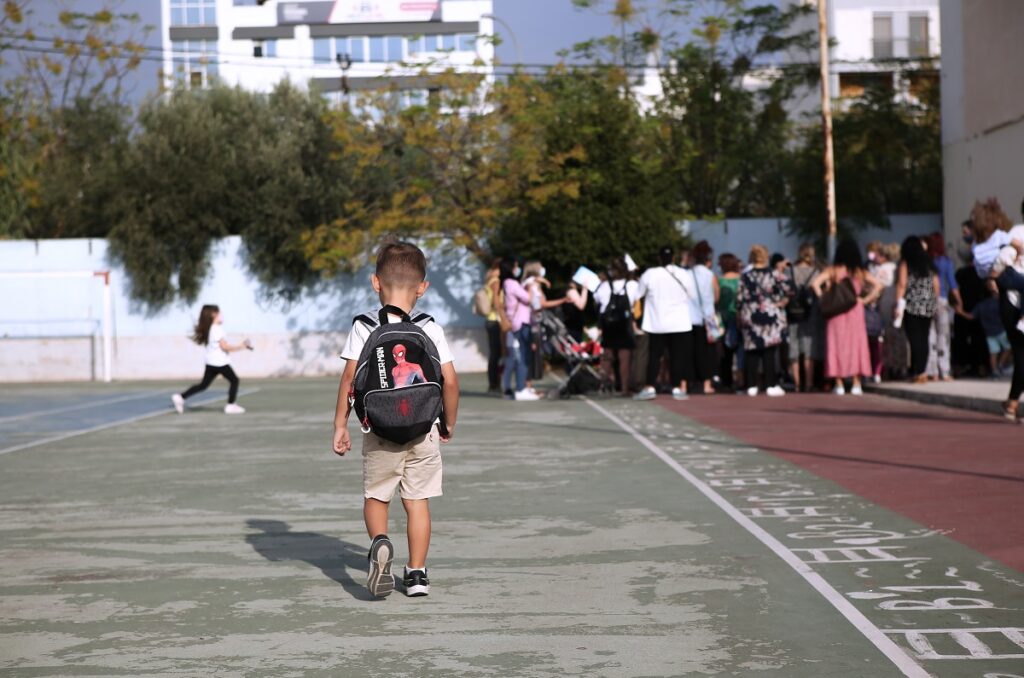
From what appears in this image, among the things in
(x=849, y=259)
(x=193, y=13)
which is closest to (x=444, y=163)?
(x=849, y=259)

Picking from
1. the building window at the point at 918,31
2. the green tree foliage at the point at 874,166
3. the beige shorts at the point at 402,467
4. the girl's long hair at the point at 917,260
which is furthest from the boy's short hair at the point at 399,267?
the building window at the point at 918,31

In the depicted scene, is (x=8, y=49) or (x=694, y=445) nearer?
(x=694, y=445)

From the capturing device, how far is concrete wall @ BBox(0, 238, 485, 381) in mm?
35875

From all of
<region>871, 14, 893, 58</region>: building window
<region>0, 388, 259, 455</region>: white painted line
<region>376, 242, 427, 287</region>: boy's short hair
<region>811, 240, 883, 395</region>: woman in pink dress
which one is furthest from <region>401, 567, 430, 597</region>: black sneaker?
<region>871, 14, 893, 58</region>: building window

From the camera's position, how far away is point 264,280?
36.3m

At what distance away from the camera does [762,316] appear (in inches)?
878

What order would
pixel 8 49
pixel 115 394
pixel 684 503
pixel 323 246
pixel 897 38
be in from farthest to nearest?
→ pixel 897 38 → pixel 8 49 → pixel 323 246 → pixel 115 394 → pixel 684 503

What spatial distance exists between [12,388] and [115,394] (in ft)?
16.1

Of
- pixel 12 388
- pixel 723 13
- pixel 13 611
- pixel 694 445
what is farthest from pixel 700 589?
pixel 723 13

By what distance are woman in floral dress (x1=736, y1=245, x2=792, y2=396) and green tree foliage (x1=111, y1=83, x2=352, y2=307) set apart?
15.2 m

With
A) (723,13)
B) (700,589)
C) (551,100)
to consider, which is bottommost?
(700,589)

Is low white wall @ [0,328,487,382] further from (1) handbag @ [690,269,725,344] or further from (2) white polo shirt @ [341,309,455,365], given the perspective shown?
(2) white polo shirt @ [341,309,455,365]

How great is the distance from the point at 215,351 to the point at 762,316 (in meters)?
7.35

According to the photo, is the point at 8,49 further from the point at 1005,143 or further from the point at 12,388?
the point at 1005,143
